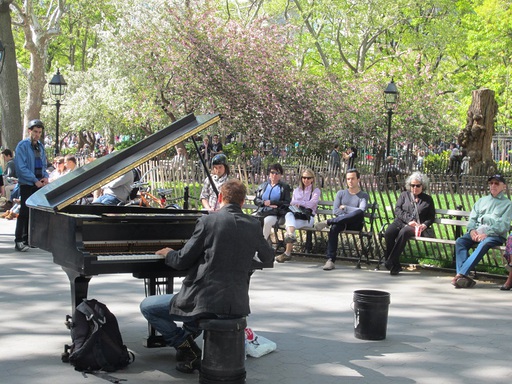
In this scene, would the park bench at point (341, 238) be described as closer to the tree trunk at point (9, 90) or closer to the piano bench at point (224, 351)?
the piano bench at point (224, 351)

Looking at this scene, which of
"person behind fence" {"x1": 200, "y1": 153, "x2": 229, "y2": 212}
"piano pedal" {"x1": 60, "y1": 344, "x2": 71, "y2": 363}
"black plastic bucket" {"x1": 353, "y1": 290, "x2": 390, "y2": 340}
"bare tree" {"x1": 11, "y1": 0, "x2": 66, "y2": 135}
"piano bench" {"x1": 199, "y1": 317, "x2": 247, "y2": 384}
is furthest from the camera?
"bare tree" {"x1": 11, "y1": 0, "x2": 66, "y2": 135}

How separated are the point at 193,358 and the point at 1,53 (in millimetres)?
10013

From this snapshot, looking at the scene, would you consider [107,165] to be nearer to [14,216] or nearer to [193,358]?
[193,358]

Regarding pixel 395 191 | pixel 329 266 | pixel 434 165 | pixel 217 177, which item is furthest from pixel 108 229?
pixel 434 165

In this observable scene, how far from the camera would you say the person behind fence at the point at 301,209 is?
1259 cm

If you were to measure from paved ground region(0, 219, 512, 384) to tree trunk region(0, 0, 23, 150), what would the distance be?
12819mm

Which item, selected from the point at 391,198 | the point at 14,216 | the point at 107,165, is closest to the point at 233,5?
the point at 14,216

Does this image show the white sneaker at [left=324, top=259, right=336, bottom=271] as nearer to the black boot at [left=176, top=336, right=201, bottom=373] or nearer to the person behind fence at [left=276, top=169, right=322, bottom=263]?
the person behind fence at [left=276, top=169, right=322, bottom=263]

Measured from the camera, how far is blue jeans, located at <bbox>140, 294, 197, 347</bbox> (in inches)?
246

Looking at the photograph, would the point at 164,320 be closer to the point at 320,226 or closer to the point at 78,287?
the point at 78,287

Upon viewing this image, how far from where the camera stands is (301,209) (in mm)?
12703

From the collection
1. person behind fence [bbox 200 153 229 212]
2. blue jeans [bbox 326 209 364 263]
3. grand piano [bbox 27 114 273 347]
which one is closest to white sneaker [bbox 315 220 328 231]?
blue jeans [bbox 326 209 364 263]

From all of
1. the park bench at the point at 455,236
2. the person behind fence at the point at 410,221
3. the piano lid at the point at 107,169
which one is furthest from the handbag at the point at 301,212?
the piano lid at the point at 107,169

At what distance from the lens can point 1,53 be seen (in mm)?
14297
